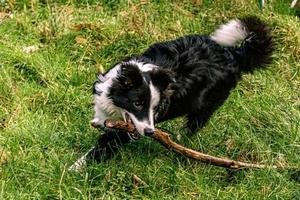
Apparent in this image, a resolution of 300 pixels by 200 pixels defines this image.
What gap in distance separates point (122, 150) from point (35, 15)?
8.39 feet

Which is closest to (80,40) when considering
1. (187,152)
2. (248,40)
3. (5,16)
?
(5,16)

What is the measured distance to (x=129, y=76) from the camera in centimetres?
396

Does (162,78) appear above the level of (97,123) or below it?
above

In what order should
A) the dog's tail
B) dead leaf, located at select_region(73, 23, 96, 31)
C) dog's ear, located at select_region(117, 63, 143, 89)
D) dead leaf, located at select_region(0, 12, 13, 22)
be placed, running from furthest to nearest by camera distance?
dead leaf, located at select_region(0, 12, 13, 22)
dead leaf, located at select_region(73, 23, 96, 31)
the dog's tail
dog's ear, located at select_region(117, 63, 143, 89)

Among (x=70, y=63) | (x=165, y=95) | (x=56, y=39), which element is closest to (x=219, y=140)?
(x=165, y=95)

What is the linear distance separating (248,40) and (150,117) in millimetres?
1109

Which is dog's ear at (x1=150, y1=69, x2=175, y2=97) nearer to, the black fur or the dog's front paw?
the black fur

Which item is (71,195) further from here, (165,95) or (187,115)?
(187,115)

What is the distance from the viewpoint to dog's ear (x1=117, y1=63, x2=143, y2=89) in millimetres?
3932

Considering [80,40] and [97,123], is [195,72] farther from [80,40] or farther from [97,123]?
[80,40]

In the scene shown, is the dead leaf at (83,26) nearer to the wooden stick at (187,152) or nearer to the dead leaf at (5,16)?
the dead leaf at (5,16)

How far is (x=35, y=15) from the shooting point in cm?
627

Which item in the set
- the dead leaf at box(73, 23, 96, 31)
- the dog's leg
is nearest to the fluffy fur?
the dog's leg

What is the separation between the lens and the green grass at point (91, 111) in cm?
395
